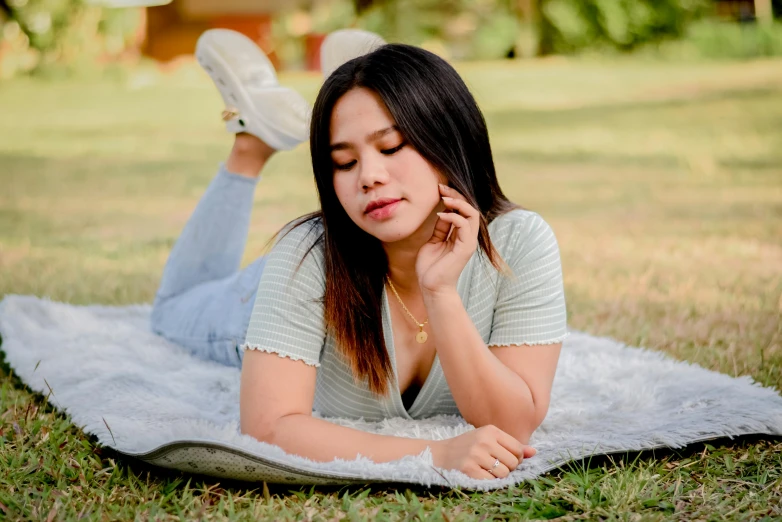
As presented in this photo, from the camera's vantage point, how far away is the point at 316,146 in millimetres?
2273

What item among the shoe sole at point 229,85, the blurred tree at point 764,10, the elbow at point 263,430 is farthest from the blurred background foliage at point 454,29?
the elbow at point 263,430

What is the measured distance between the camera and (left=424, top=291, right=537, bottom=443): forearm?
7.02ft

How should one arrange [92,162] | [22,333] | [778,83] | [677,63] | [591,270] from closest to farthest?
[22,333]
[591,270]
[92,162]
[778,83]
[677,63]

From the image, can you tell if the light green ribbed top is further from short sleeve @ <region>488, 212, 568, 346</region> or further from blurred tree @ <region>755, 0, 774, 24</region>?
blurred tree @ <region>755, 0, 774, 24</region>

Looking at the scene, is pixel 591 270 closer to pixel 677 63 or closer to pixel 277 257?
pixel 277 257

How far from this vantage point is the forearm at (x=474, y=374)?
214cm

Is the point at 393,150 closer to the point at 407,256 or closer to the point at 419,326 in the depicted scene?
the point at 407,256

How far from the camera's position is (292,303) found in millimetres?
2316

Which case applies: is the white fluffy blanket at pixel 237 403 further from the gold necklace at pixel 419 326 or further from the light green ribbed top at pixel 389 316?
the gold necklace at pixel 419 326

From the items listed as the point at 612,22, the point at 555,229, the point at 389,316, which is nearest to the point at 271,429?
the point at 389,316

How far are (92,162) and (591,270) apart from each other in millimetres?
6941

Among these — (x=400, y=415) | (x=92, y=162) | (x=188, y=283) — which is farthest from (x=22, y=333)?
(x=92, y=162)

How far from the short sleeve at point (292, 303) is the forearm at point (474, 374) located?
1.09 ft

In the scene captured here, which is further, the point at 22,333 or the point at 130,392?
the point at 22,333
